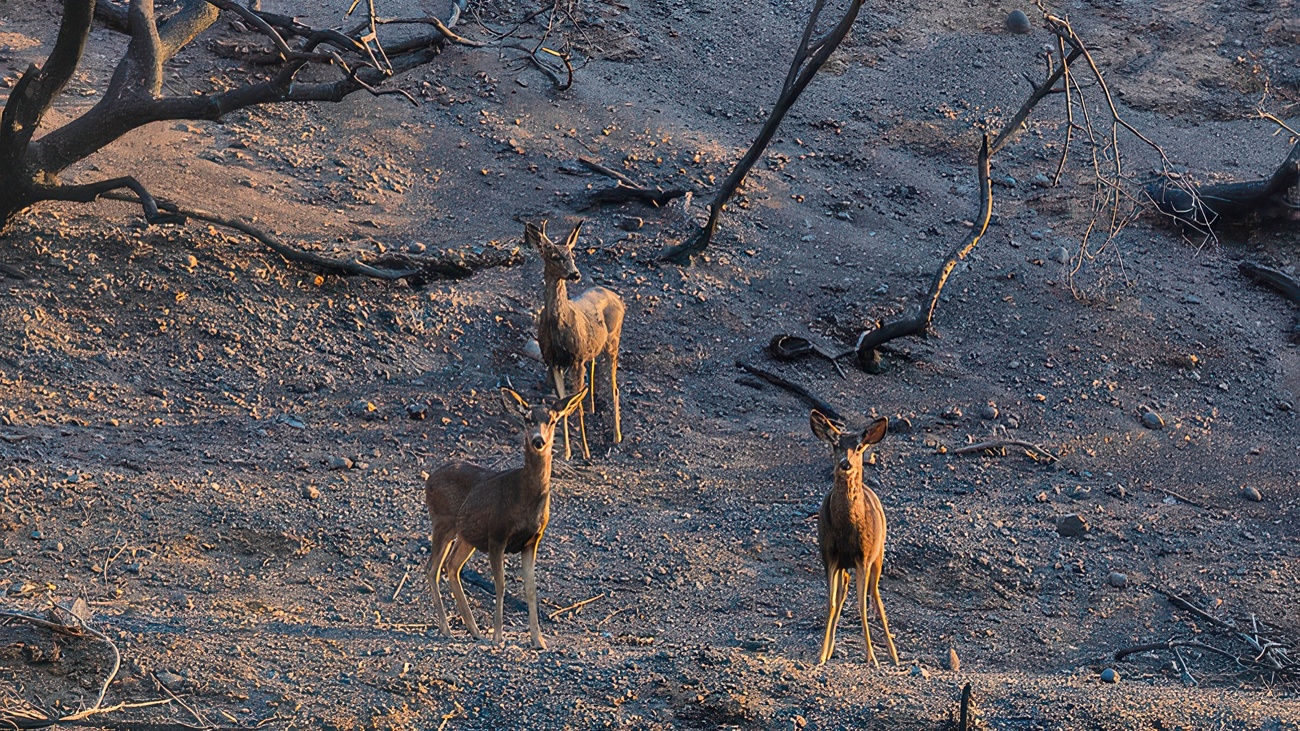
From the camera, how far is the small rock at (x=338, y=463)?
1079 centimetres

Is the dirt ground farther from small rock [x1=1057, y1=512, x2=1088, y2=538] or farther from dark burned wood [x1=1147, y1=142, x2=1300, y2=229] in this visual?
dark burned wood [x1=1147, y1=142, x2=1300, y2=229]

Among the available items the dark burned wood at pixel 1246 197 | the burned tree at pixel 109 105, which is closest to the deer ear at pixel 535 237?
the burned tree at pixel 109 105

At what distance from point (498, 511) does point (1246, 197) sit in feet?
44.9

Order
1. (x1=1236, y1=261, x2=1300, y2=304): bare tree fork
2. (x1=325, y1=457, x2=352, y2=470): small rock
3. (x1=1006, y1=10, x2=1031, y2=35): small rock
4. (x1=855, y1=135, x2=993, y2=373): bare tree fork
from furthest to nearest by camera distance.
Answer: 1. (x1=1006, y1=10, x2=1031, y2=35): small rock
2. (x1=1236, y1=261, x2=1300, y2=304): bare tree fork
3. (x1=855, y1=135, x2=993, y2=373): bare tree fork
4. (x1=325, y1=457, x2=352, y2=470): small rock

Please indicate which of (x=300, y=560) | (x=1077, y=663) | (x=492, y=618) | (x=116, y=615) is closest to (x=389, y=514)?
(x=300, y=560)

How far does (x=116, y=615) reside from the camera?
24.8 ft

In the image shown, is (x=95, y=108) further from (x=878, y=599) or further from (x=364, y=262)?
(x=878, y=599)

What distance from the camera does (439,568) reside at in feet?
26.5

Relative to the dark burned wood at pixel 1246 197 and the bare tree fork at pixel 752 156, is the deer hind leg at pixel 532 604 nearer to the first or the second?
the bare tree fork at pixel 752 156

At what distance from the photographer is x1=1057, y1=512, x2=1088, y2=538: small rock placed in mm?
10984

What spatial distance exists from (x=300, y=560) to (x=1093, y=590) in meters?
5.75

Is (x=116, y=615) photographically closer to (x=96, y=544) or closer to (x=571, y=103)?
(x=96, y=544)

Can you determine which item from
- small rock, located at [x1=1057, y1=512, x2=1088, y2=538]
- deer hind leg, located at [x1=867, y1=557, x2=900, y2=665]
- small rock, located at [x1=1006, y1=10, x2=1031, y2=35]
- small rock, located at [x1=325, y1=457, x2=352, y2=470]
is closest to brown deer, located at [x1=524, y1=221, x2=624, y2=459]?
small rock, located at [x1=325, y1=457, x2=352, y2=470]

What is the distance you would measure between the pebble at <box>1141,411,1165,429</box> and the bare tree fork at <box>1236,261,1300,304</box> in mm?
4036
